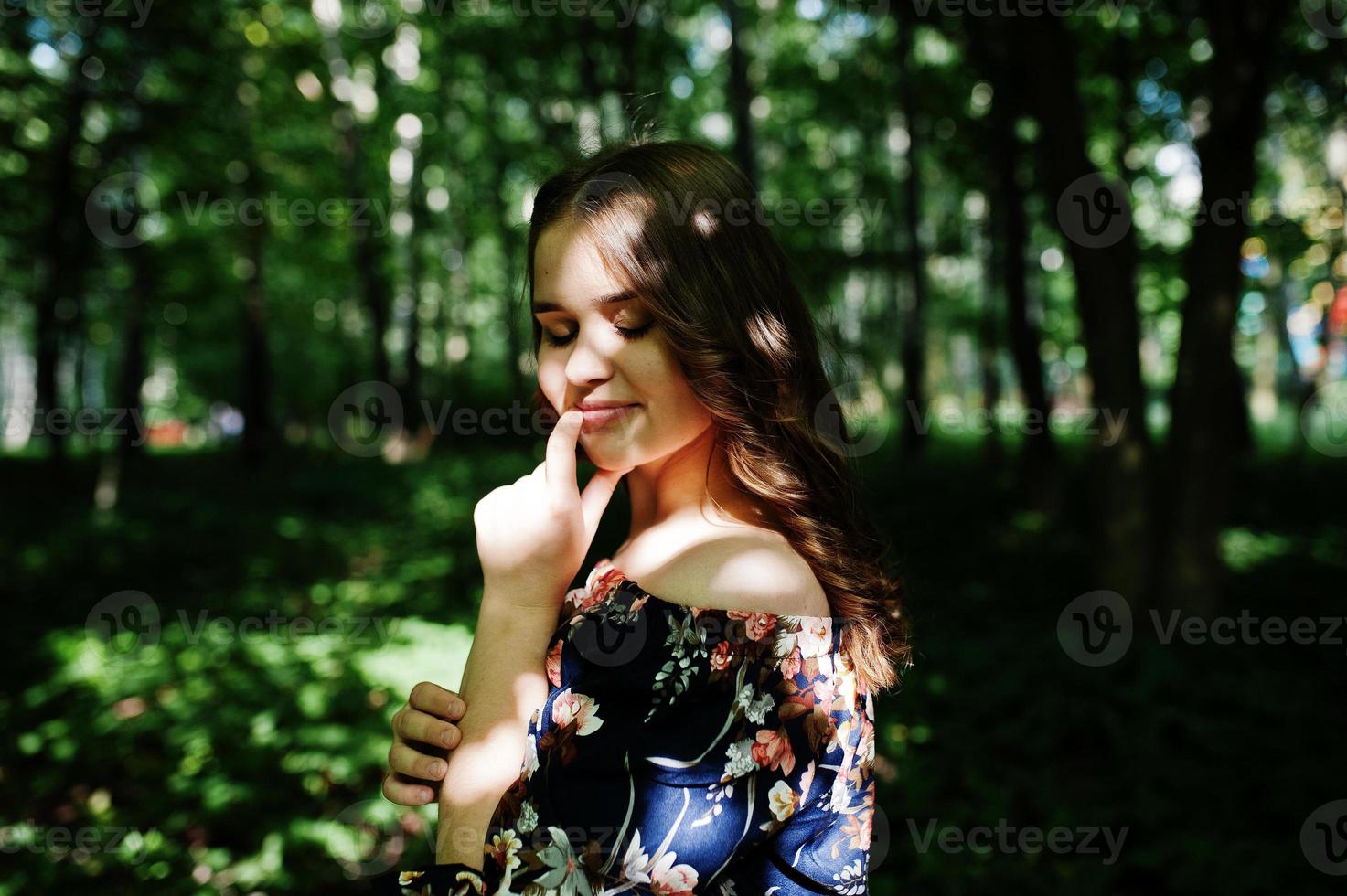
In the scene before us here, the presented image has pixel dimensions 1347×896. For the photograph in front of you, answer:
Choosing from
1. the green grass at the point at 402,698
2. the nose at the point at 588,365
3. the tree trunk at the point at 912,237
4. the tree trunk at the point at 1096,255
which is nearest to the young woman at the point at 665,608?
the nose at the point at 588,365

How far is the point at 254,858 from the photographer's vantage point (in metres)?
3.74

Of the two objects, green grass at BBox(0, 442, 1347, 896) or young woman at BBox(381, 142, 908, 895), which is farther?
green grass at BBox(0, 442, 1347, 896)

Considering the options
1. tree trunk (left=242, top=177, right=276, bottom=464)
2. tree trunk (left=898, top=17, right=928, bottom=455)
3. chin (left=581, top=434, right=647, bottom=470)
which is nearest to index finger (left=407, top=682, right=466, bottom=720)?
chin (left=581, top=434, right=647, bottom=470)

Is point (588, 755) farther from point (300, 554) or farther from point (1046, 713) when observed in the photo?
point (300, 554)

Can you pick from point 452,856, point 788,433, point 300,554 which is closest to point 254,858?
point 452,856

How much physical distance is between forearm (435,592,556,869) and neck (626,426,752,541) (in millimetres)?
305

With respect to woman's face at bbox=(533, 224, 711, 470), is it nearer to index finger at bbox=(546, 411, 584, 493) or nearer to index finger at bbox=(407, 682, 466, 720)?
index finger at bbox=(546, 411, 584, 493)

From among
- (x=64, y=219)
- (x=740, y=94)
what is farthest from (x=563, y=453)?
(x=64, y=219)

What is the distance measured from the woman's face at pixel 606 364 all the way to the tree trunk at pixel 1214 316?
5239mm

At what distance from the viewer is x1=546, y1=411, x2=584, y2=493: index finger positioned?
1.19m

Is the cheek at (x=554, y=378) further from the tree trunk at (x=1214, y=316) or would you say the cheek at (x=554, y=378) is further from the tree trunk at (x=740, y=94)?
the tree trunk at (x=740, y=94)

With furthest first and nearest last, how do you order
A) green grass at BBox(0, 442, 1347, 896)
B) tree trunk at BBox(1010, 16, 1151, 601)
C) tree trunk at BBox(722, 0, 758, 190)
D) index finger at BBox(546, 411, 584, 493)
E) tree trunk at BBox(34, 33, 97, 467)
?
tree trunk at BBox(34, 33, 97, 467)
tree trunk at BBox(722, 0, 758, 190)
tree trunk at BBox(1010, 16, 1151, 601)
green grass at BBox(0, 442, 1347, 896)
index finger at BBox(546, 411, 584, 493)

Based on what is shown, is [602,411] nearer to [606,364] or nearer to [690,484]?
[606,364]

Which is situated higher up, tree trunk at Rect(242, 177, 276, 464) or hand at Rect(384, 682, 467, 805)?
tree trunk at Rect(242, 177, 276, 464)
